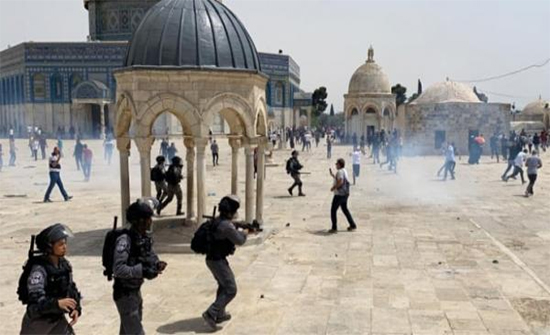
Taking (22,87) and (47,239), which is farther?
(22,87)

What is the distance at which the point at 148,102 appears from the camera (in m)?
10.1

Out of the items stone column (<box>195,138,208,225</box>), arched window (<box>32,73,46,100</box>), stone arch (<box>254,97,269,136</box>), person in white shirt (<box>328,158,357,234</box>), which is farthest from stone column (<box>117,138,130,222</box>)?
arched window (<box>32,73,46,100</box>)

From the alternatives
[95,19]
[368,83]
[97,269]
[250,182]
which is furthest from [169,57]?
[368,83]

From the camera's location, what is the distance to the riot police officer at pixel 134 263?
4.67 m

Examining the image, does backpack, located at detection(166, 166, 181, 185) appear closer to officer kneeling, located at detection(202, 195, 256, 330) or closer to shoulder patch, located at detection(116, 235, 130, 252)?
officer kneeling, located at detection(202, 195, 256, 330)

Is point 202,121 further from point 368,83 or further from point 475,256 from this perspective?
point 368,83

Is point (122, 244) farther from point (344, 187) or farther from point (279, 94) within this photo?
point (279, 94)

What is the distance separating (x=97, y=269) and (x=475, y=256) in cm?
589

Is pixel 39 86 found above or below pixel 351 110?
above

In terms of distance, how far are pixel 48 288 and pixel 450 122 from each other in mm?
34757

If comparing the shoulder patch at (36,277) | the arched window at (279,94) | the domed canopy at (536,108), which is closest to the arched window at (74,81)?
the arched window at (279,94)

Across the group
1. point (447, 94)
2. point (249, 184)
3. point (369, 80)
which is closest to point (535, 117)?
point (369, 80)

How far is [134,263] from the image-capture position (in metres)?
4.73

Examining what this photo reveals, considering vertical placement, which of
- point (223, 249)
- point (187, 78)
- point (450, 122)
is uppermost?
point (187, 78)
